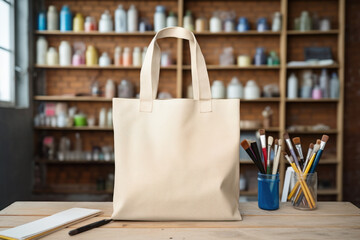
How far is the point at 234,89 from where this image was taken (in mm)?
3557

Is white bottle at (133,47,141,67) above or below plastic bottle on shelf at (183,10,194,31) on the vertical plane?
below

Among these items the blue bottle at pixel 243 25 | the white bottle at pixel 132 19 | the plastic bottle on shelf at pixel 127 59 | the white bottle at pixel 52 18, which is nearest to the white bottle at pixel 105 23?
the white bottle at pixel 132 19

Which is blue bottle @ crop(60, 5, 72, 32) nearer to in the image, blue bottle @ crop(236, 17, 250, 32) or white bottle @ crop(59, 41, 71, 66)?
white bottle @ crop(59, 41, 71, 66)

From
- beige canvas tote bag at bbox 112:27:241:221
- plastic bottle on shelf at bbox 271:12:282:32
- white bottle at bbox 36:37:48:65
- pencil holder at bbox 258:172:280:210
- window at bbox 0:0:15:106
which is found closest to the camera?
beige canvas tote bag at bbox 112:27:241:221

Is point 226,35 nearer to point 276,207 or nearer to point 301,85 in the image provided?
point 301,85

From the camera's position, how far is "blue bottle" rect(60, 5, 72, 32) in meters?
3.54

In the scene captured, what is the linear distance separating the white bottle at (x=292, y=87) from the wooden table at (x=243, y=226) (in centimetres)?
274

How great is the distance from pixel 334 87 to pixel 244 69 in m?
0.98

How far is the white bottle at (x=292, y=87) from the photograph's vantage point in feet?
11.6

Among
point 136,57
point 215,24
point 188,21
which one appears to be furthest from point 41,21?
point 215,24

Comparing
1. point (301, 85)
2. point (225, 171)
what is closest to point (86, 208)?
point (225, 171)

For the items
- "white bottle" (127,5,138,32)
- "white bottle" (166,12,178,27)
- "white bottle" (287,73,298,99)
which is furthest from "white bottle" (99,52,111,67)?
"white bottle" (287,73,298,99)

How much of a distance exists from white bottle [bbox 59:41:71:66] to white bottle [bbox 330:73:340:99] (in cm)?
290

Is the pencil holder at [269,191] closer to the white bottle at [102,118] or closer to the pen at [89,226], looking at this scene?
the pen at [89,226]
